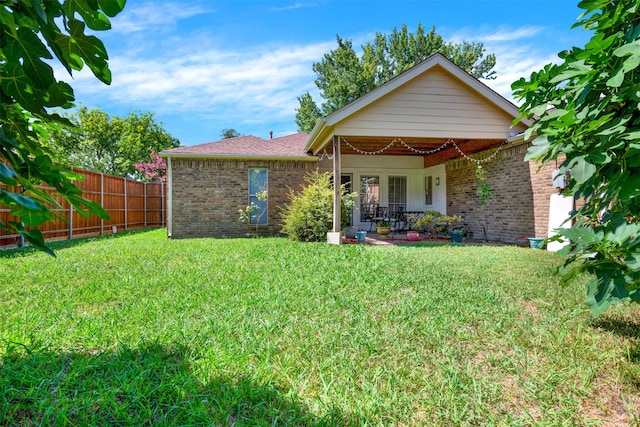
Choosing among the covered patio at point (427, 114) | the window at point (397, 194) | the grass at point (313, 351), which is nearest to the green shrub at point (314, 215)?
the covered patio at point (427, 114)

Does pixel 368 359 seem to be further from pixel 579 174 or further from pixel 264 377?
pixel 579 174

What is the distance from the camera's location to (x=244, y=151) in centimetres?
1229

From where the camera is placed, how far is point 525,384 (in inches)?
99.3

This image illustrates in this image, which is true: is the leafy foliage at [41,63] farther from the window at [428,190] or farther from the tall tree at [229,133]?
the tall tree at [229,133]

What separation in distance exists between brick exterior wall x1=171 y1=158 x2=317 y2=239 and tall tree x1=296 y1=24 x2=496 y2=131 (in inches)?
619

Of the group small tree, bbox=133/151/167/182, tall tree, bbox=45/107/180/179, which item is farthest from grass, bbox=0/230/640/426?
tall tree, bbox=45/107/180/179

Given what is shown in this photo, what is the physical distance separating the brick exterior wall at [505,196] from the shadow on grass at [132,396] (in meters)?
8.90

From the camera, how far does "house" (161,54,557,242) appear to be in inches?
366

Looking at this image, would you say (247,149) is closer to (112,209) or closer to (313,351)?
(112,209)

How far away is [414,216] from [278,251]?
7117mm

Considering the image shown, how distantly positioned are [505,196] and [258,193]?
7784mm

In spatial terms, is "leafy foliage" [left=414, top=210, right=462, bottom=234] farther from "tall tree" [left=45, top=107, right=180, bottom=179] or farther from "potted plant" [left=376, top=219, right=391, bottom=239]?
"tall tree" [left=45, top=107, right=180, bottom=179]

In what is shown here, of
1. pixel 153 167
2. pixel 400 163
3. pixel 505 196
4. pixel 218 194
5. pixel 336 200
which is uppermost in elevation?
pixel 153 167

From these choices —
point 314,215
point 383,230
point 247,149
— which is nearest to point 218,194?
point 247,149
